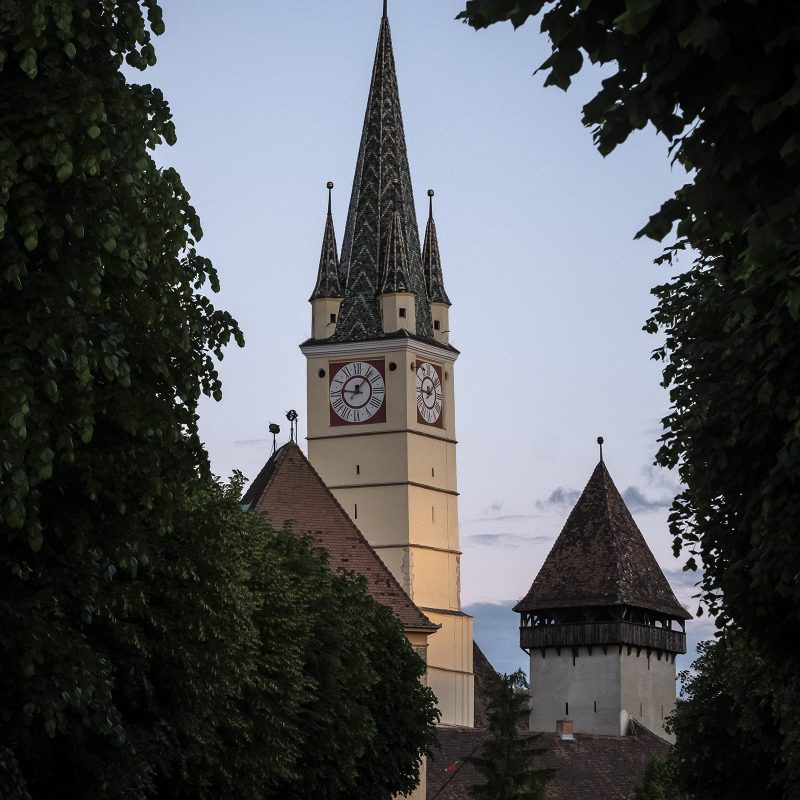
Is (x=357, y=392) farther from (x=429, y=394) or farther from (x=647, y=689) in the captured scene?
(x=647, y=689)

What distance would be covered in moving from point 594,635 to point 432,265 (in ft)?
70.2

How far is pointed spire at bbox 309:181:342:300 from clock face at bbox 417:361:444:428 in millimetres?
5903

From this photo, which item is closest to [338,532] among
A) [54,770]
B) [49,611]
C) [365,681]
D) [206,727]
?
[365,681]

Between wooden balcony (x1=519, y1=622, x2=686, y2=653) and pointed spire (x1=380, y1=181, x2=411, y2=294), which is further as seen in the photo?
wooden balcony (x1=519, y1=622, x2=686, y2=653)

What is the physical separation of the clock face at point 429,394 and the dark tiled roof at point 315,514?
103ft

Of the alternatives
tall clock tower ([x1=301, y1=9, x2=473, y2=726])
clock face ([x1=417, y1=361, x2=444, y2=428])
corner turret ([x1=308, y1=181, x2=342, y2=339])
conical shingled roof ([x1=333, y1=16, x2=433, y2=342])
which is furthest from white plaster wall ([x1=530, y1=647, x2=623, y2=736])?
corner turret ([x1=308, y1=181, x2=342, y2=339])

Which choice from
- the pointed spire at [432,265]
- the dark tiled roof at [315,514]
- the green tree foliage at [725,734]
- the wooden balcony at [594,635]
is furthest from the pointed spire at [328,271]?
the green tree foliage at [725,734]

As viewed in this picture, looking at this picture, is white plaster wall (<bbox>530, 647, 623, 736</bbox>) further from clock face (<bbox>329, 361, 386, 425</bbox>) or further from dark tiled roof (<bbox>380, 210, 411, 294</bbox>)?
dark tiled roof (<bbox>380, 210, 411, 294</bbox>)

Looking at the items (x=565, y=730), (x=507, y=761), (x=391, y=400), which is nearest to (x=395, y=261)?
(x=391, y=400)

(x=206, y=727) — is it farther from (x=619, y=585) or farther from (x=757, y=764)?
(x=619, y=585)

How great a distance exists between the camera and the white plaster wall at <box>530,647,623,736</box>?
103 meters

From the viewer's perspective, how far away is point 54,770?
2286cm

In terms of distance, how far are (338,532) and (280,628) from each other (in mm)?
29689

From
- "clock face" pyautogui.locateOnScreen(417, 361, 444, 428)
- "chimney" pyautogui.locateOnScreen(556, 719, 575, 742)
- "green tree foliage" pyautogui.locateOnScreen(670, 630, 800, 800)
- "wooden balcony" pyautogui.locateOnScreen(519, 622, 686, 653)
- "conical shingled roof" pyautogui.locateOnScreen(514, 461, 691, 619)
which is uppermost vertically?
"clock face" pyautogui.locateOnScreen(417, 361, 444, 428)
